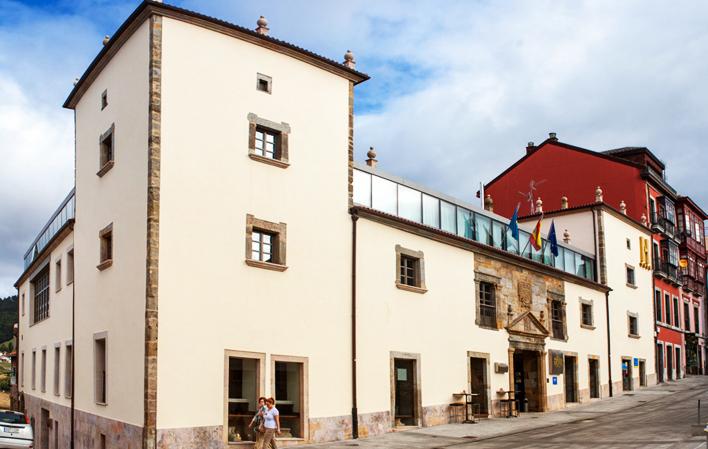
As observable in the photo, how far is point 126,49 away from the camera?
21750mm

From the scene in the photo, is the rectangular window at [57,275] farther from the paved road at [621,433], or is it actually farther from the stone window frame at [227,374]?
the paved road at [621,433]

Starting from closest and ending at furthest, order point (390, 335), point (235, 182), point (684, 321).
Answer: point (235, 182)
point (390, 335)
point (684, 321)

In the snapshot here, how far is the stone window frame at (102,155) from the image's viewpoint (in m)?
22.6

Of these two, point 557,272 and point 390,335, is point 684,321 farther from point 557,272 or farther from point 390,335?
point 390,335

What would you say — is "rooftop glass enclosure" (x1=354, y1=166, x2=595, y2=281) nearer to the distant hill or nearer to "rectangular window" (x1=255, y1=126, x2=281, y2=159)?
"rectangular window" (x1=255, y1=126, x2=281, y2=159)

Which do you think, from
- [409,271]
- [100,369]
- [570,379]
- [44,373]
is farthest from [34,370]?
[570,379]

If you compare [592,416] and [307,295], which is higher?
[307,295]

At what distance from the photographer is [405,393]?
25.4 m

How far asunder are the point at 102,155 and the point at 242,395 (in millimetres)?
8763

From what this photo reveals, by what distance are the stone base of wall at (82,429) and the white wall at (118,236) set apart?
0.27 m

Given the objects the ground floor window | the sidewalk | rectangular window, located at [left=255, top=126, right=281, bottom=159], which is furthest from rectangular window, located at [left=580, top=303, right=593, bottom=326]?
the ground floor window

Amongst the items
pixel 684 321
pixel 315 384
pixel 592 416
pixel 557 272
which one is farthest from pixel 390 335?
pixel 684 321

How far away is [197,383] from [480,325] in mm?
13331

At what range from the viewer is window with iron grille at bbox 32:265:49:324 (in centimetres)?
3281
